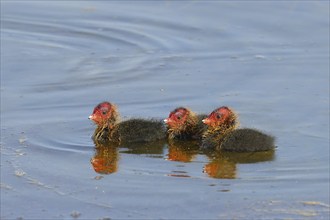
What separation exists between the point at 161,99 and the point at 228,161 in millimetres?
1988

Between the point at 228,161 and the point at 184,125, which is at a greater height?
the point at 184,125

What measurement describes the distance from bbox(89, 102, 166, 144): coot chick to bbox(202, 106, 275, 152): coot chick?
537 mm

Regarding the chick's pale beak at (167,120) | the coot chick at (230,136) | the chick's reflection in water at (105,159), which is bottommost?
the chick's reflection in water at (105,159)

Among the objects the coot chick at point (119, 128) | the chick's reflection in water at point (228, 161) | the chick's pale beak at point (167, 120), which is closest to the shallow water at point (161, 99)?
the chick's reflection in water at point (228, 161)

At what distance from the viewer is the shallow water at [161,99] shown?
27.6 ft

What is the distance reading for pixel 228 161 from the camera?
967cm

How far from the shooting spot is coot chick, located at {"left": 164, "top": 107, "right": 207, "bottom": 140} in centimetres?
1023

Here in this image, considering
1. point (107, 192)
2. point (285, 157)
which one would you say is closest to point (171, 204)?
point (107, 192)

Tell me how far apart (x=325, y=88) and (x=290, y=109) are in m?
0.89

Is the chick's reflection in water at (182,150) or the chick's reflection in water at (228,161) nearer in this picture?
the chick's reflection in water at (228,161)

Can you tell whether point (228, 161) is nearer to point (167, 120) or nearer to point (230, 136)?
point (230, 136)

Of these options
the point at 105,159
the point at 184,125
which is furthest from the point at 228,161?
the point at 105,159

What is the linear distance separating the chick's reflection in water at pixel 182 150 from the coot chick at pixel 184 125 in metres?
0.08

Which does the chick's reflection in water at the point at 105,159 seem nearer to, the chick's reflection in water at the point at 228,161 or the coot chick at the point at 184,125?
the coot chick at the point at 184,125
